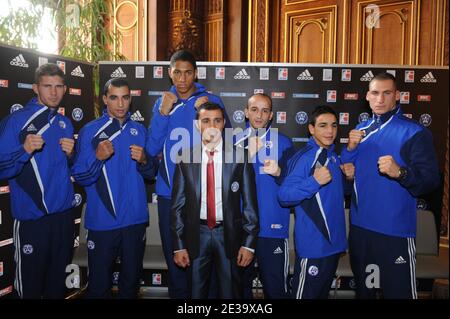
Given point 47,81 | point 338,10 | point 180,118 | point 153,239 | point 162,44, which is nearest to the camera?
point 47,81

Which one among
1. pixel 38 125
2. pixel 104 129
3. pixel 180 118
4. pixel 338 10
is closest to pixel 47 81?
pixel 38 125

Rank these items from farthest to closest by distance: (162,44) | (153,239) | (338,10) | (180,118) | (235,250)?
(162,44) < (338,10) < (153,239) < (180,118) < (235,250)

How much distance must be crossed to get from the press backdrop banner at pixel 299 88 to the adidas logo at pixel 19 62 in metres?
0.89

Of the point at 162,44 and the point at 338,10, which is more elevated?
the point at 338,10

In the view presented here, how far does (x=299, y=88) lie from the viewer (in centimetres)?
382

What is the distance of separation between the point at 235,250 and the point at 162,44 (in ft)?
14.3

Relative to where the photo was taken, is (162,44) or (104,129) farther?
(162,44)

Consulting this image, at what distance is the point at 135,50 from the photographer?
598 centimetres

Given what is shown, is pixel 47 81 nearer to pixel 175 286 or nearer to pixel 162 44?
pixel 175 286

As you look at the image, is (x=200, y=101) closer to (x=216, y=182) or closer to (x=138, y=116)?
(x=216, y=182)

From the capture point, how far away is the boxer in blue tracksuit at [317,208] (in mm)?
2273

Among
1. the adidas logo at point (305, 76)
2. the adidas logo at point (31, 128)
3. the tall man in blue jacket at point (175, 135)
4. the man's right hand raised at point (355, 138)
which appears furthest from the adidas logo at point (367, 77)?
the adidas logo at point (31, 128)

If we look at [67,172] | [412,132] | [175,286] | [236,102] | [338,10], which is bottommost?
[175,286]

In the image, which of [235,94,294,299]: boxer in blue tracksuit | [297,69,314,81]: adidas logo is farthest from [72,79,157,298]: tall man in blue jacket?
[297,69,314,81]: adidas logo
